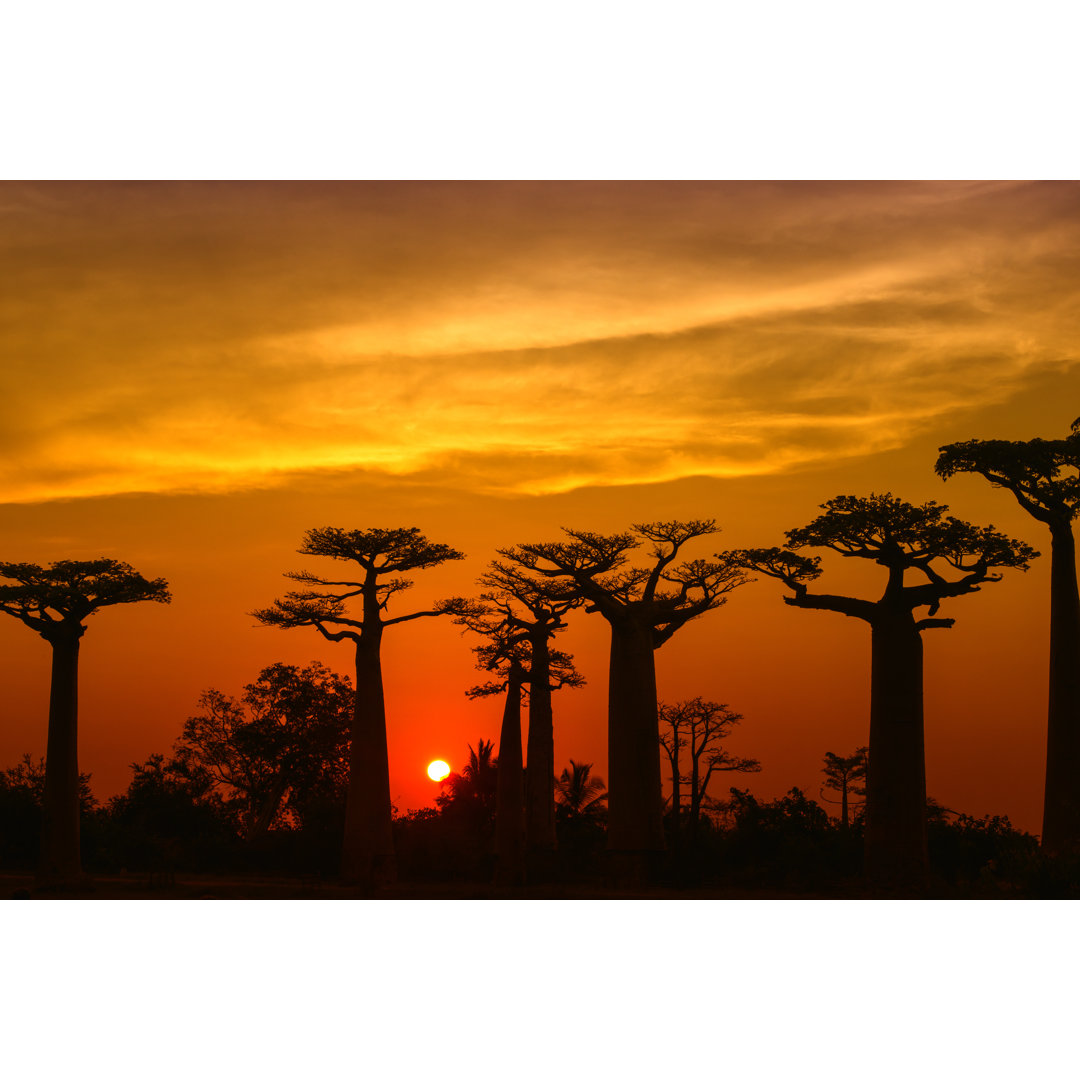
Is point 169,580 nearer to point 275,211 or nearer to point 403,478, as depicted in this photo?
point 403,478

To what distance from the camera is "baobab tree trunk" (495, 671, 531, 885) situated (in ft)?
39.2

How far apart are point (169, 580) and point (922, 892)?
19.7ft

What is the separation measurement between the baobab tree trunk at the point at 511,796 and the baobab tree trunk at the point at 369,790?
1.65 metres

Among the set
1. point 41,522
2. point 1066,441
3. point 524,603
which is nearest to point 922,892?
point 1066,441

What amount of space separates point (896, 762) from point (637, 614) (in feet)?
8.21

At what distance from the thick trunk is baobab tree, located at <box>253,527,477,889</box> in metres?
4.69

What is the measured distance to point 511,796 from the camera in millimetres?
12273

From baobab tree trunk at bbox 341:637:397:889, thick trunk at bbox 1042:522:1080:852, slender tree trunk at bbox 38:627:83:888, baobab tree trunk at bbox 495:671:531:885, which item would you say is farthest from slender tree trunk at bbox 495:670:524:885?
thick trunk at bbox 1042:522:1080:852

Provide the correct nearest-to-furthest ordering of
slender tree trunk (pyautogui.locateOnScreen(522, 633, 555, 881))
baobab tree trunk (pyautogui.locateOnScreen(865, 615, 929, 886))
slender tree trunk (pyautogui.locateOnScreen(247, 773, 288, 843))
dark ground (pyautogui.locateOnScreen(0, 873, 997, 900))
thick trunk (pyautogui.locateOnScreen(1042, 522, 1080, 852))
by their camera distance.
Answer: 1. dark ground (pyautogui.locateOnScreen(0, 873, 997, 900))
2. baobab tree trunk (pyautogui.locateOnScreen(865, 615, 929, 886))
3. thick trunk (pyautogui.locateOnScreen(1042, 522, 1080, 852))
4. slender tree trunk (pyautogui.locateOnScreen(522, 633, 555, 881))
5. slender tree trunk (pyautogui.locateOnScreen(247, 773, 288, 843))

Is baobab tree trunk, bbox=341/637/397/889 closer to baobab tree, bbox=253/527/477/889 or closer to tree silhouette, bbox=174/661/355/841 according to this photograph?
baobab tree, bbox=253/527/477/889

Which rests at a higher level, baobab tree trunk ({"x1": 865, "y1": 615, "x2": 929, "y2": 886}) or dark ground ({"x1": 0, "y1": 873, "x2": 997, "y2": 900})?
baobab tree trunk ({"x1": 865, "y1": 615, "x2": 929, "y2": 886})

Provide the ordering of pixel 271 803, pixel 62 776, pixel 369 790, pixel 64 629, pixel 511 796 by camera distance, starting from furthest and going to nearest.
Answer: pixel 271 803 → pixel 511 796 → pixel 369 790 → pixel 64 629 → pixel 62 776

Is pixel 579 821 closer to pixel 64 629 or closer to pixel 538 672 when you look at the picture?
pixel 538 672

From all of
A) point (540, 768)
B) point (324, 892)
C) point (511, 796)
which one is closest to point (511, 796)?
point (511, 796)
